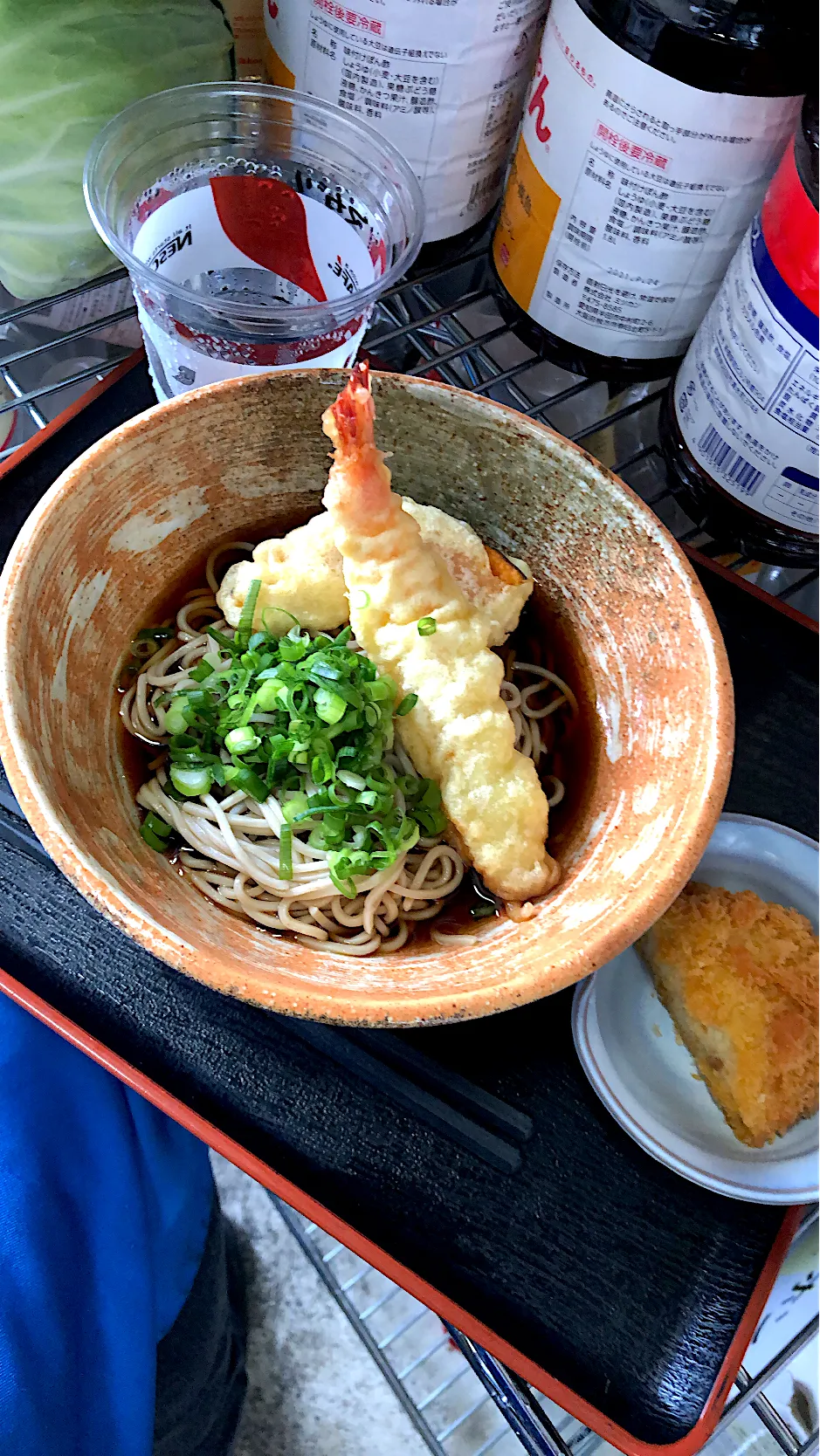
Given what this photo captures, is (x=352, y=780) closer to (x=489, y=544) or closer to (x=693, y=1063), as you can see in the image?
(x=489, y=544)

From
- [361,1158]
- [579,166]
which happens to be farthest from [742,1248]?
[579,166]

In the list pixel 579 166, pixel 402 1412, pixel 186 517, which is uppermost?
pixel 579 166

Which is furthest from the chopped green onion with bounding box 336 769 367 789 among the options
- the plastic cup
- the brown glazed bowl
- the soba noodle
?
the plastic cup

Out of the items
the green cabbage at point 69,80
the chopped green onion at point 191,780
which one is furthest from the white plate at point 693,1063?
the green cabbage at point 69,80

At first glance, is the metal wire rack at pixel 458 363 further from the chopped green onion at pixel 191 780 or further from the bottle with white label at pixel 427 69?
the chopped green onion at pixel 191 780

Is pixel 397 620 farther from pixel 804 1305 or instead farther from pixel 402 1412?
pixel 402 1412

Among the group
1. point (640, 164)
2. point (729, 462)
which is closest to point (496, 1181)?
point (729, 462)
